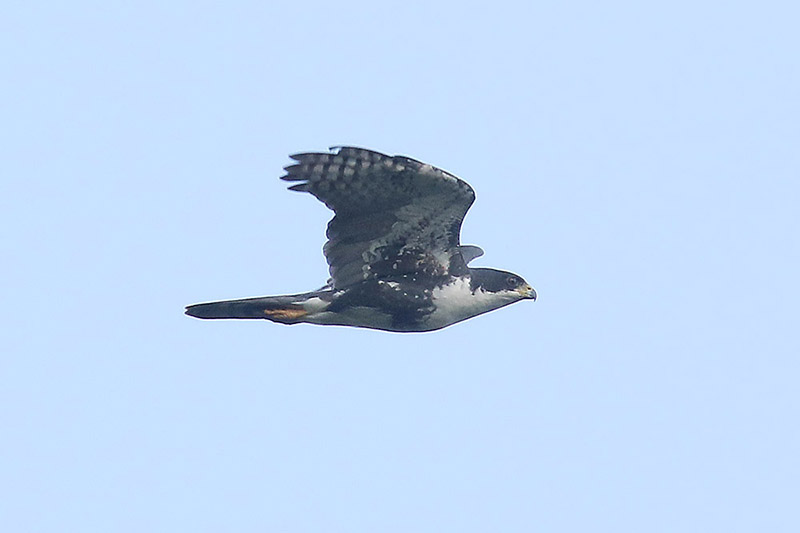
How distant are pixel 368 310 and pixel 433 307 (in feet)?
2.07

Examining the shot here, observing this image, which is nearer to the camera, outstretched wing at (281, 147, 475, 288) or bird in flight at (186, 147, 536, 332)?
outstretched wing at (281, 147, 475, 288)

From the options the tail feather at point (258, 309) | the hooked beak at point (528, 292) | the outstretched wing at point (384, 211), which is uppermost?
the outstretched wing at point (384, 211)

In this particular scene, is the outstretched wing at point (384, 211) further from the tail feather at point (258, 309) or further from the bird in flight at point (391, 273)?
the tail feather at point (258, 309)

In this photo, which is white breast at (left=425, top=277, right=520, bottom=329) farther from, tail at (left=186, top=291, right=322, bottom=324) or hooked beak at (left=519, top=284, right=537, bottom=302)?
tail at (left=186, top=291, right=322, bottom=324)

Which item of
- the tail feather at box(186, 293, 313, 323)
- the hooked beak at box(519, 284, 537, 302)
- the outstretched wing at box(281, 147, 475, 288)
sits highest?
the outstretched wing at box(281, 147, 475, 288)

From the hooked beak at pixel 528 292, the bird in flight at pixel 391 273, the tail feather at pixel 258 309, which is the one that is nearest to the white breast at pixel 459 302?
the bird in flight at pixel 391 273

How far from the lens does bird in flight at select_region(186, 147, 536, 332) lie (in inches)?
544

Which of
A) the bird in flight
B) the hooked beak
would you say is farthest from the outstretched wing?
the hooked beak

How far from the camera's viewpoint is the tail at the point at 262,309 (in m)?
14.4

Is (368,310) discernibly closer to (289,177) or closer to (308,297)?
(308,297)

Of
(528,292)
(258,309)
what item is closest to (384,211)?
(258,309)

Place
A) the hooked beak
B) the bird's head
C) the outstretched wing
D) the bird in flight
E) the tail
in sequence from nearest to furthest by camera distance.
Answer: the outstretched wing
the bird in flight
the tail
the bird's head
the hooked beak

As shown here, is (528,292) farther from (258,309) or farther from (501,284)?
(258,309)

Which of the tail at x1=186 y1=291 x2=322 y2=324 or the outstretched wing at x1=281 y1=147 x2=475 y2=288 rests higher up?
the outstretched wing at x1=281 y1=147 x2=475 y2=288
